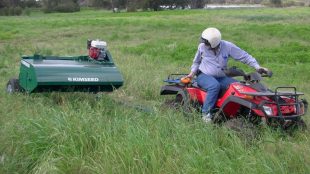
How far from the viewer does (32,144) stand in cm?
579

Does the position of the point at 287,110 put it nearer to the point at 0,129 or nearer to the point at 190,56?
the point at 0,129

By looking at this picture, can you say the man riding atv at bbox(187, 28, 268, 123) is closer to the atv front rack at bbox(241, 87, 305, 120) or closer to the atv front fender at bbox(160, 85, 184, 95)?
the atv front fender at bbox(160, 85, 184, 95)

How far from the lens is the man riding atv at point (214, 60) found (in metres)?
7.19

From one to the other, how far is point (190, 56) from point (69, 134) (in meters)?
11.5

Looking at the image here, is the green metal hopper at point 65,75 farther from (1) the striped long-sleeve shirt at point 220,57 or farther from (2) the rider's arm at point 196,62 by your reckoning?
(1) the striped long-sleeve shirt at point 220,57

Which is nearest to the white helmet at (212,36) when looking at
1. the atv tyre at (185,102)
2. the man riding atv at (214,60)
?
the man riding atv at (214,60)

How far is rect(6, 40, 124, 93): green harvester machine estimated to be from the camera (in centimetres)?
805

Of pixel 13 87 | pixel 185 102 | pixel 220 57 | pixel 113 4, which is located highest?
pixel 220 57

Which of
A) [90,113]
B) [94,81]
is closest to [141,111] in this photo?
[90,113]

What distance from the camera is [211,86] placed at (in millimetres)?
6980

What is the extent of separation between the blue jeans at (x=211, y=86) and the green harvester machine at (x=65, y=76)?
170 centimetres

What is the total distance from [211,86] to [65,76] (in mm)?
2358

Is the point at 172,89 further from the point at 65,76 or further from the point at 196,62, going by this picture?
the point at 65,76

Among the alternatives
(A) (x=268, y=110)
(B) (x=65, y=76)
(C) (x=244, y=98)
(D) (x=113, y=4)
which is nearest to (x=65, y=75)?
(B) (x=65, y=76)
